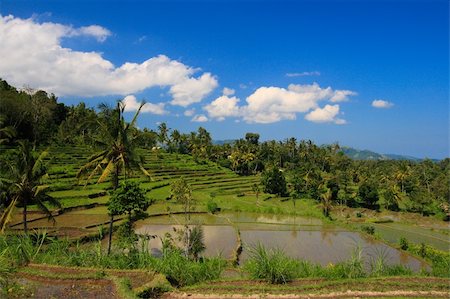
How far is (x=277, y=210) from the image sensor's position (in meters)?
46.4

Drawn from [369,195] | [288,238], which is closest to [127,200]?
[288,238]

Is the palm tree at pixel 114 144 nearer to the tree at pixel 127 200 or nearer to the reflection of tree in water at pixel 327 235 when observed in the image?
the tree at pixel 127 200

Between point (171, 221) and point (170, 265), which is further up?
point (170, 265)

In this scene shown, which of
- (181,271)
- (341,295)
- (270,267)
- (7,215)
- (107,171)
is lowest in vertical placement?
(341,295)

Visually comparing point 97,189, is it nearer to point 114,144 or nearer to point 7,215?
point 7,215

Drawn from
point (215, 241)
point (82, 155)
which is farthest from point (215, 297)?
point (82, 155)

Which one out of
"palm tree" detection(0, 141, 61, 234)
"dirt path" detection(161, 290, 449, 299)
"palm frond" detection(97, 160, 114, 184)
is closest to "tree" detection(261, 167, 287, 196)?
"palm tree" detection(0, 141, 61, 234)

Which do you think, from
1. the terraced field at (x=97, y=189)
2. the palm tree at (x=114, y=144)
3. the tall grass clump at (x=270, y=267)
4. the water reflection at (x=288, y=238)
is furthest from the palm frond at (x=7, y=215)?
the tall grass clump at (x=270, y=267)

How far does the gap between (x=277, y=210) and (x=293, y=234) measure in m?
9.93

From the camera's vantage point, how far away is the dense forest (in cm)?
5612

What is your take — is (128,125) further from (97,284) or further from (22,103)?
(22,103)

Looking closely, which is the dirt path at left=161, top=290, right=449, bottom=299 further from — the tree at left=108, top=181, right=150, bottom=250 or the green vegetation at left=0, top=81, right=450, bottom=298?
the tree at left=108, top=181, right=150, bottom=250

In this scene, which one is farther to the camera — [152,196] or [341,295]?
[152,196]

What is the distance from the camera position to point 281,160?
10181 cm
